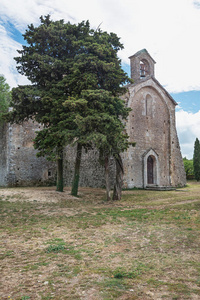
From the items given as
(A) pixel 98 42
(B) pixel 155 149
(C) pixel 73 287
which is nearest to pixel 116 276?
(C) pixel 73 287

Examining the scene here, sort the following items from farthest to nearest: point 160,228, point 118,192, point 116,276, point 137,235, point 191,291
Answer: point 118,192 → point 160,228 → point 137,235 → point 116,276 → point 191,291

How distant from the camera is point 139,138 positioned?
72.8ft

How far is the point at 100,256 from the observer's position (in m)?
4.85

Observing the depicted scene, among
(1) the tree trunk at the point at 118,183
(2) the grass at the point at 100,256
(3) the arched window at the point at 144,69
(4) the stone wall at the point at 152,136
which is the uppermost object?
(3) the arched window at the point at 144,69

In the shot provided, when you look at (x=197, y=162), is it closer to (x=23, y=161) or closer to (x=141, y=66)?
(x=141, y=66)

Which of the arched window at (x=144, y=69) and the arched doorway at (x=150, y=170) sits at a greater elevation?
the arched window at (x=144, y=69)

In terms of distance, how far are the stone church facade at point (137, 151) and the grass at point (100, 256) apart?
12643 millimetres

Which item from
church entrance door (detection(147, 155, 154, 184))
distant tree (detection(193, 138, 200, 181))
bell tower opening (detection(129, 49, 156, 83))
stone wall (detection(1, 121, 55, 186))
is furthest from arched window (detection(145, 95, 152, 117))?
distant tree (detection(193, 138, 200, 181))

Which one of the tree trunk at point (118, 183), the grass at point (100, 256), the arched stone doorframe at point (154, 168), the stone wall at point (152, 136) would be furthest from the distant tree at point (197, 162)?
the grass at point (100, 256)

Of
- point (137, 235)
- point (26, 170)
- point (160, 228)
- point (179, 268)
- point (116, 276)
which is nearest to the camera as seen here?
point (116, 276)

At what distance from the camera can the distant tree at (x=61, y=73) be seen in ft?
41.1

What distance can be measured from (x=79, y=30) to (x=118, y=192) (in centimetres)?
1010

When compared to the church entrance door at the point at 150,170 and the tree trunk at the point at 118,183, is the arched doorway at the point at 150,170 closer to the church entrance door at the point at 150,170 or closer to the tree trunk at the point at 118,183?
the church entrance door at the point at 150,170

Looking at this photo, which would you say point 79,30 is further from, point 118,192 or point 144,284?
point 144,284
